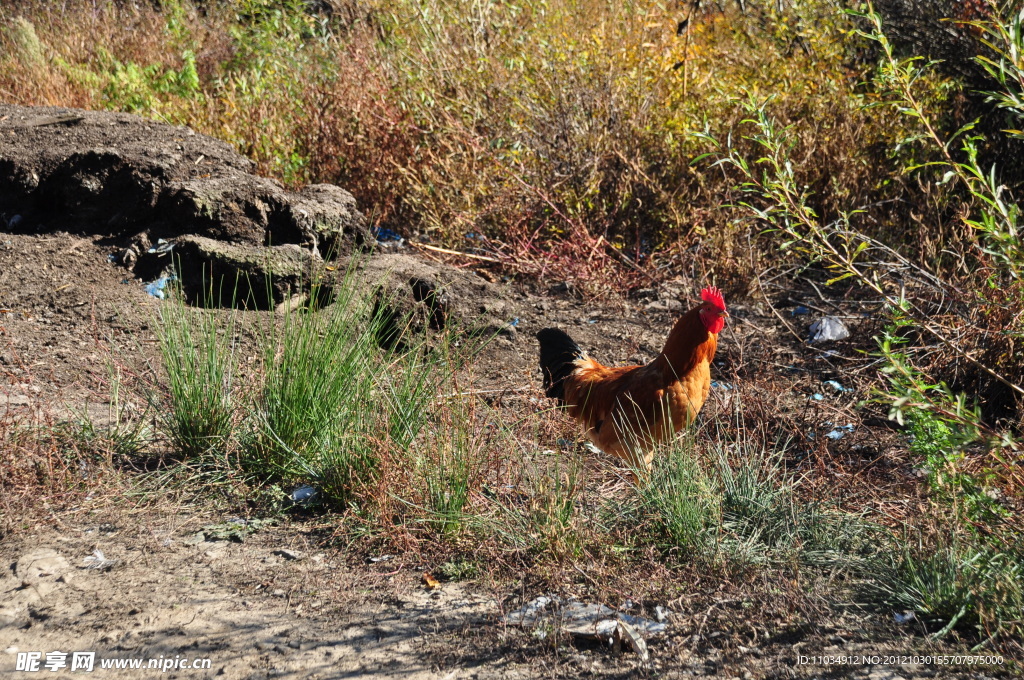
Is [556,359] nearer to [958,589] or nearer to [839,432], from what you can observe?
[839,432]

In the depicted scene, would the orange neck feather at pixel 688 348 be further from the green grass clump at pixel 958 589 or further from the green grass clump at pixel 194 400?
Answer: the green grass clump at pixel 194 400

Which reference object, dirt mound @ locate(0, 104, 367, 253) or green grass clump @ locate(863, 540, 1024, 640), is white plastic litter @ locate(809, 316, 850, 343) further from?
dirt mound @ locate(0, 104, 367, 253)

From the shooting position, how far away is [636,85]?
644 centimetres

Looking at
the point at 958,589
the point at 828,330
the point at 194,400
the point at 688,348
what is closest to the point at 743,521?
the point at 958,589

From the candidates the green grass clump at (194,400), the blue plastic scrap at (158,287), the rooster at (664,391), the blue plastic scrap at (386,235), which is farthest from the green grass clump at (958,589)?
the blue plastic scrap at (386,235)

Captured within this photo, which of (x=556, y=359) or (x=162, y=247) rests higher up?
(x=162, y=247)

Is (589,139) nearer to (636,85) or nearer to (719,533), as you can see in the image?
(636,85)

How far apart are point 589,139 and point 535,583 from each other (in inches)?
166

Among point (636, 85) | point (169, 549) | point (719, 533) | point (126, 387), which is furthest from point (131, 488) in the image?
point (636, 85)

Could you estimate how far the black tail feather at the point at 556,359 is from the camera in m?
4.76

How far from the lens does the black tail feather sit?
187 inches

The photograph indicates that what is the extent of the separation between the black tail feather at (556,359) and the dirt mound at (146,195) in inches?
60.3

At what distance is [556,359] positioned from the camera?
15.8 feet

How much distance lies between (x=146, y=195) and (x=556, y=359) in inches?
111
